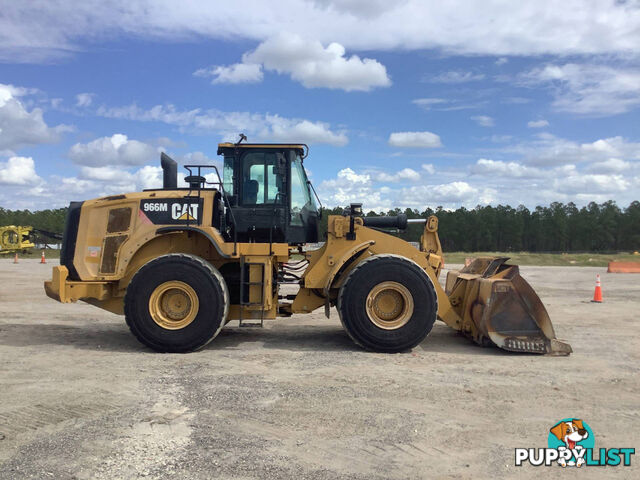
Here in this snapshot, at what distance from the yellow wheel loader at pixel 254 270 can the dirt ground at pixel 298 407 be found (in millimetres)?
409

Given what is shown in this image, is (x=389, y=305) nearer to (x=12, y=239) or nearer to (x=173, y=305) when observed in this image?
(x=173, y=305)

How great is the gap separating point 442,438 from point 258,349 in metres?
3.82

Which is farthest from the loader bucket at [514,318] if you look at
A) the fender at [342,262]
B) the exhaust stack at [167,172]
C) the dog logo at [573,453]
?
the exhaust stack at [167,172]

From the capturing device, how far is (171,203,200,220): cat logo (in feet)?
25.3

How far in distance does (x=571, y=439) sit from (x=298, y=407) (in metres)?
2.40

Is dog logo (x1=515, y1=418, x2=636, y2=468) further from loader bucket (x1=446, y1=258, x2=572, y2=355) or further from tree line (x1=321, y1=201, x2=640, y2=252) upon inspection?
tree line (x1=321, y1=201, x2=640, y2=252)

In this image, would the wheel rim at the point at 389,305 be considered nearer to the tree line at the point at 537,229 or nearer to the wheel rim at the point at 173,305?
the wheel rim at the point at 173,305

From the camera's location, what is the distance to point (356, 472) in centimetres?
374

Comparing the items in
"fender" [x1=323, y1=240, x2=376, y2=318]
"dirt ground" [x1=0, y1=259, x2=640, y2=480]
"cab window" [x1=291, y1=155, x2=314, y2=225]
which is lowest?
"dirt ground" [x1=0, y1=259, x2=640, y2=480]

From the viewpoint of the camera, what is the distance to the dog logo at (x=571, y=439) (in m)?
4.04

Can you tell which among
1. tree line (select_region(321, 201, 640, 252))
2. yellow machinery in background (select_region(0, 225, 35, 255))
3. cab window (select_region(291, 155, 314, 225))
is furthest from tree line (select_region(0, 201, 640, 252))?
cab window (select_region(291, 155, 314, 225))

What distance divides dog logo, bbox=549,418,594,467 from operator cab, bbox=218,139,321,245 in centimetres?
454

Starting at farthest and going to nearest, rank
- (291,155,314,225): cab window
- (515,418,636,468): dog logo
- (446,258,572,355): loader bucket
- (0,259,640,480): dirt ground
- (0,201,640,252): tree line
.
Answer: (0,201,640,252): tree line < (291,155,314,225): cab window < (446,258,572,355): loader bucket < (515,418,636,468): dog logo < (0,259,640,480): dirt ground

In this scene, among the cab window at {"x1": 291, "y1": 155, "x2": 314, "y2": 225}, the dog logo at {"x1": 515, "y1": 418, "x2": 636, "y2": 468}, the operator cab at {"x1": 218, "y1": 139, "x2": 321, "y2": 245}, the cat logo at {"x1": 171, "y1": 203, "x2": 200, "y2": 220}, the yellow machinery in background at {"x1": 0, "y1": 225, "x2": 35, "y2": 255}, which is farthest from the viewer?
the yellow machinery in background at {"x1": 0, "y1": 225, "x2": 35, "y2": 255}
